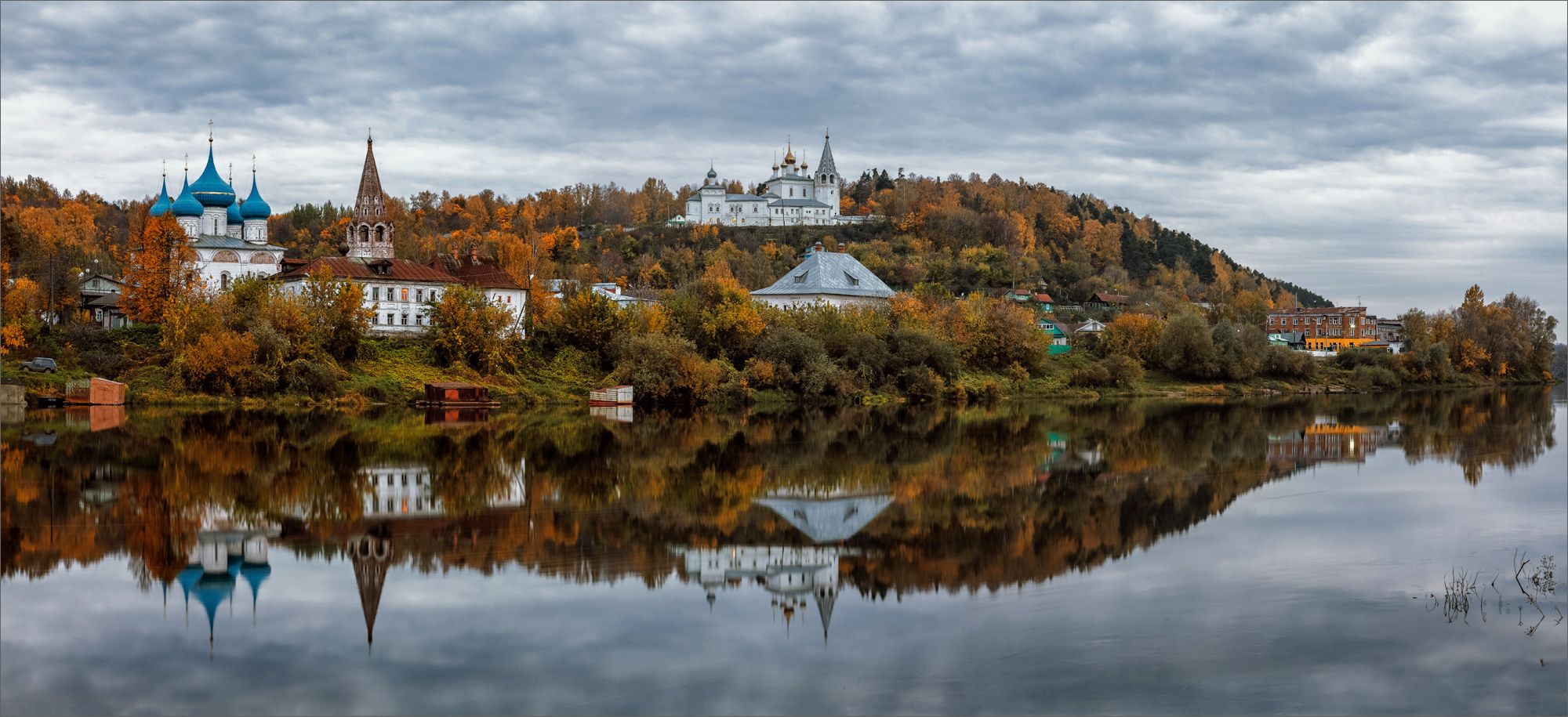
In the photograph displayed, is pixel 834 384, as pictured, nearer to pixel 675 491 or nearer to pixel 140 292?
pixel 140 292

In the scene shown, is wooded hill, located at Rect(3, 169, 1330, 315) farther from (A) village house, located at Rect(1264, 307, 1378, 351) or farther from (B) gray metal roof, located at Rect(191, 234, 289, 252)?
(B) gray metal roof, located at Rect(191, 234, 289, 252)

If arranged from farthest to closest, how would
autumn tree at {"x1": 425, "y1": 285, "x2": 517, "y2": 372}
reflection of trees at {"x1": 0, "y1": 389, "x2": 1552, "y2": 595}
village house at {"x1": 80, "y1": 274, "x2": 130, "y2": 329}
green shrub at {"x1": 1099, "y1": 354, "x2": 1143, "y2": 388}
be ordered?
1. green shrub at {"x1": 1099, "y1": 354, "x2": 1143, "y2": 388}
2. village house at {"x1": 80, "y1": 274, "x2": 130, "y2": 329}
3. autumn tree at {"x1": 425, "y1": 285, "x2": 517, "y2": 372}
4. reflection of trees at {"x1": 0, "y1": 389, "x2": 1552, "y2": 595}

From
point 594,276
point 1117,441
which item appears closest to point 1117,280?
point 594,276

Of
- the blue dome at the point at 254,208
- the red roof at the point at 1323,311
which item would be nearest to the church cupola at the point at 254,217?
the blue dome at the point at 254,208

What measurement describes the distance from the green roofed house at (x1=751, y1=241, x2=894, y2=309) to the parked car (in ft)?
93.0

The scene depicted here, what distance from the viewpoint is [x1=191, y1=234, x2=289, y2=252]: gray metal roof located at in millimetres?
47688

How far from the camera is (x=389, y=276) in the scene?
4569cm

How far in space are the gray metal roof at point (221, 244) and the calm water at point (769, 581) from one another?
80.0ft

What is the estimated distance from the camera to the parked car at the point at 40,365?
121 ft

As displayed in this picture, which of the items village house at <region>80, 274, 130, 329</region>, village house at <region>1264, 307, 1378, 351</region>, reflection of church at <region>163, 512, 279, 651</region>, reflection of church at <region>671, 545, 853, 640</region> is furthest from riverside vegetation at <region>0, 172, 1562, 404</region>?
reflection of church at <region>671, 545, 853, 640</region>

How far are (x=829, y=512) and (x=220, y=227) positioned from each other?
130 feet

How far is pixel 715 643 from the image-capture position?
1038 centimetres

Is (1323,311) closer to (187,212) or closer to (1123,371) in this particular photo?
(1123,371)

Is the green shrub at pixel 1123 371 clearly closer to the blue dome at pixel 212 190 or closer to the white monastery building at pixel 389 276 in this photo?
the white monastery building at pixel 389 276
